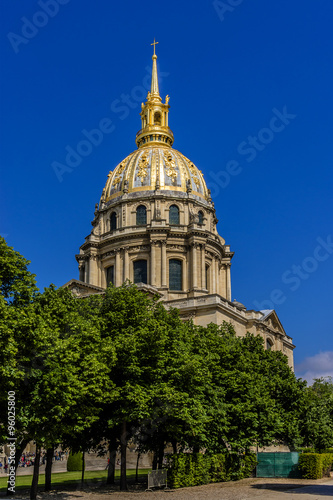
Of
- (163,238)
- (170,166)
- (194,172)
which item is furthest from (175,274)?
(194,172)

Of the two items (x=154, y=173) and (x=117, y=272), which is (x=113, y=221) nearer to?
(x=154, y=173)

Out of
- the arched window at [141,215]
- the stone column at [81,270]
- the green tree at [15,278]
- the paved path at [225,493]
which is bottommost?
the paved path at [225,493]

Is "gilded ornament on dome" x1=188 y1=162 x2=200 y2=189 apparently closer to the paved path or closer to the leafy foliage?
the leafy foliage

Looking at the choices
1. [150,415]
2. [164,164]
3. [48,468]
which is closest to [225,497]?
[150,415]

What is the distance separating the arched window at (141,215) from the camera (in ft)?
→ 274

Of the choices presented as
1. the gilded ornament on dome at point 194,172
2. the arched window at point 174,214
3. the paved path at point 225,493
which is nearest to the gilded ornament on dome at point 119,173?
the gilded ornament on dome at point 194,172

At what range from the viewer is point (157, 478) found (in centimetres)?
3425

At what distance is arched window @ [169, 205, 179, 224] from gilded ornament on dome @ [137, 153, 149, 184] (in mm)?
6510

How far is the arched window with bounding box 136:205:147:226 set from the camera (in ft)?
274

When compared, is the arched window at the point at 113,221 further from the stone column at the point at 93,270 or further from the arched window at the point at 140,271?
the arched window at the point at 140,271

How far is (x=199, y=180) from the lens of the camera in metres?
89.3

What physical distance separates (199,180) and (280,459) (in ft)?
179

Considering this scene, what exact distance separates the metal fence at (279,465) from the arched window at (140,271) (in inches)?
1619

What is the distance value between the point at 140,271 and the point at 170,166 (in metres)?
17.3
